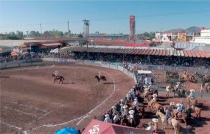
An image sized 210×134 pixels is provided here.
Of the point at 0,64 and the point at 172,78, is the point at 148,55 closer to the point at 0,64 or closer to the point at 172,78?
the point at 172,78

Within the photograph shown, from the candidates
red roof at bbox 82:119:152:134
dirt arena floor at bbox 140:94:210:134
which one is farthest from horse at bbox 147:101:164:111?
red roof at bbox 82:119:152:134

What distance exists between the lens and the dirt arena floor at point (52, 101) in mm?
14906

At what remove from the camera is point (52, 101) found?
19703 mm

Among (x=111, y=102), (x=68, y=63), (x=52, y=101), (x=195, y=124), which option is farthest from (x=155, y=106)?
(x=68, y=63)

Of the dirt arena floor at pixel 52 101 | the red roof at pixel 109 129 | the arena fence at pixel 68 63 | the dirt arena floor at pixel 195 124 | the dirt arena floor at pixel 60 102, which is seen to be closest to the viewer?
the red roof at pixel 109 129

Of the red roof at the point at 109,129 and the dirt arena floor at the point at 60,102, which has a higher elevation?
the red roof at the point at 109,129

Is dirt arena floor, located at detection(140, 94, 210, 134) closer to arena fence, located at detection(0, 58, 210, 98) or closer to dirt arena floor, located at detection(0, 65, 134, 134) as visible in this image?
dirt arena floor, located at detection(0, 65, 134, 134)

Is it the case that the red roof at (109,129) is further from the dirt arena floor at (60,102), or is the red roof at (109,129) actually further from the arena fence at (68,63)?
the arena fence at (68,63)

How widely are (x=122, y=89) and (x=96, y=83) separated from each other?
424 cm

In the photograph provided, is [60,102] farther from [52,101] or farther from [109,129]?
[109,129]

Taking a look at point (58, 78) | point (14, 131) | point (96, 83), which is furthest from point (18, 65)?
point (14, 131)

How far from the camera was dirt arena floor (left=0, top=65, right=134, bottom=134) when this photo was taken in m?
14.9

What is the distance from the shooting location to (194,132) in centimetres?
1348

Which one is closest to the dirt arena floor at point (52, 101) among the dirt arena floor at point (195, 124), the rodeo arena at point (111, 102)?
the rodeo arena at point (111, 102)
